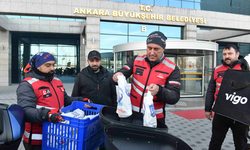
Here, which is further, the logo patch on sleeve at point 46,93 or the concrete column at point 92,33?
the concrete column at point 92,33

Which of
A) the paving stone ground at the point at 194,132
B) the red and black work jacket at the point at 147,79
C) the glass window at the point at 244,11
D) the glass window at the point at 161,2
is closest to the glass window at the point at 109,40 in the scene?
the glass window at the point at 161,2

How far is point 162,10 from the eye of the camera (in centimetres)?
1312

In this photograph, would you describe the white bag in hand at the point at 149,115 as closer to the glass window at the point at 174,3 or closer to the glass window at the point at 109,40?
the glass window at the point at 109,40

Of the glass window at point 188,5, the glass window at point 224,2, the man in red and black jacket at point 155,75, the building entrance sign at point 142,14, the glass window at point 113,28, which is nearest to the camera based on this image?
the man in red and black jacket at point 155,75

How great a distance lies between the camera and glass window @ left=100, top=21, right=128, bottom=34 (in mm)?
12830

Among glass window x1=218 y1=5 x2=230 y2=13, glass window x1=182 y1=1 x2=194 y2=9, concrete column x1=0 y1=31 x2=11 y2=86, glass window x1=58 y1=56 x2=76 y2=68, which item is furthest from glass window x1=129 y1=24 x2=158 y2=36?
concrete column x1=0 y1=31 x2=11 y2=86

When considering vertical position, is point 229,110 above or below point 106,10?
below

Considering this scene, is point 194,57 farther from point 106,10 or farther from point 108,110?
point 108,110

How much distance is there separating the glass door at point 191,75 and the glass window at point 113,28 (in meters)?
5.25

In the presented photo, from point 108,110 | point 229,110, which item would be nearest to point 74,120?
point 108,110

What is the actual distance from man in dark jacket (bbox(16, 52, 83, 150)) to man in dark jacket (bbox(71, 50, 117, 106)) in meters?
0.89

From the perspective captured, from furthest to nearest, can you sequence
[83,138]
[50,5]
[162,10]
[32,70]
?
[162,10] → [50,5] → [32,70] → [83,138]

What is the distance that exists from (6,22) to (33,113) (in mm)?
16609

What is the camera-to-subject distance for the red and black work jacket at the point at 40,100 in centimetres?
178
